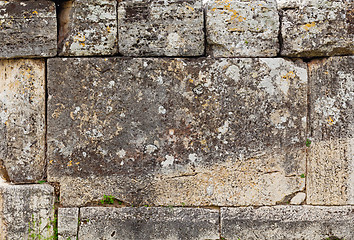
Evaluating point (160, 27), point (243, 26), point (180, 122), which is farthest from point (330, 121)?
point (160, 27)

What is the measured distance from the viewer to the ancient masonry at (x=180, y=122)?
3.13 meters

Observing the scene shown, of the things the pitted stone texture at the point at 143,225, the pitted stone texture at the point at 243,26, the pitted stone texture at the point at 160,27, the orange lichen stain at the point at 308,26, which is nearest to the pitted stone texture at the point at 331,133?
the orange lichen stain at the point at 308,26

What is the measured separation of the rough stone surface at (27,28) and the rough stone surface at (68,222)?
1454 millimetres

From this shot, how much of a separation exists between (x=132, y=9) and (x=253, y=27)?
1128 mm

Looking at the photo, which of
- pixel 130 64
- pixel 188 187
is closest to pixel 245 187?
pixel 188 187

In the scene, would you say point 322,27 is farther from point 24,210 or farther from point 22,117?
point 24,210

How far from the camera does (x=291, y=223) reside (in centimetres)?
316

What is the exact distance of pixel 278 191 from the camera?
3199 mm

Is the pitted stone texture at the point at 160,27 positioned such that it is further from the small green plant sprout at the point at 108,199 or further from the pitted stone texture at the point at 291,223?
the pitted stone texture at the point at 291,223

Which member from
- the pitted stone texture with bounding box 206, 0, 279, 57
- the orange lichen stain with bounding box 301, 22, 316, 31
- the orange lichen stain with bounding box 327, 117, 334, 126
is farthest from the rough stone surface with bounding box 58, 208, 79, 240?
the orange lichen stain with bounding box 301, 22, 316, 31

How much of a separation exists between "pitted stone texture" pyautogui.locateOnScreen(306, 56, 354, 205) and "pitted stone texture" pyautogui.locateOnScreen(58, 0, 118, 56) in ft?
6.28

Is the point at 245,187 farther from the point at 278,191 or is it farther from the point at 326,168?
the point at 326,168

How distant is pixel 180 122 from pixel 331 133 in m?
1.41

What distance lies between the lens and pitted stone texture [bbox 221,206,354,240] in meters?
3.15
